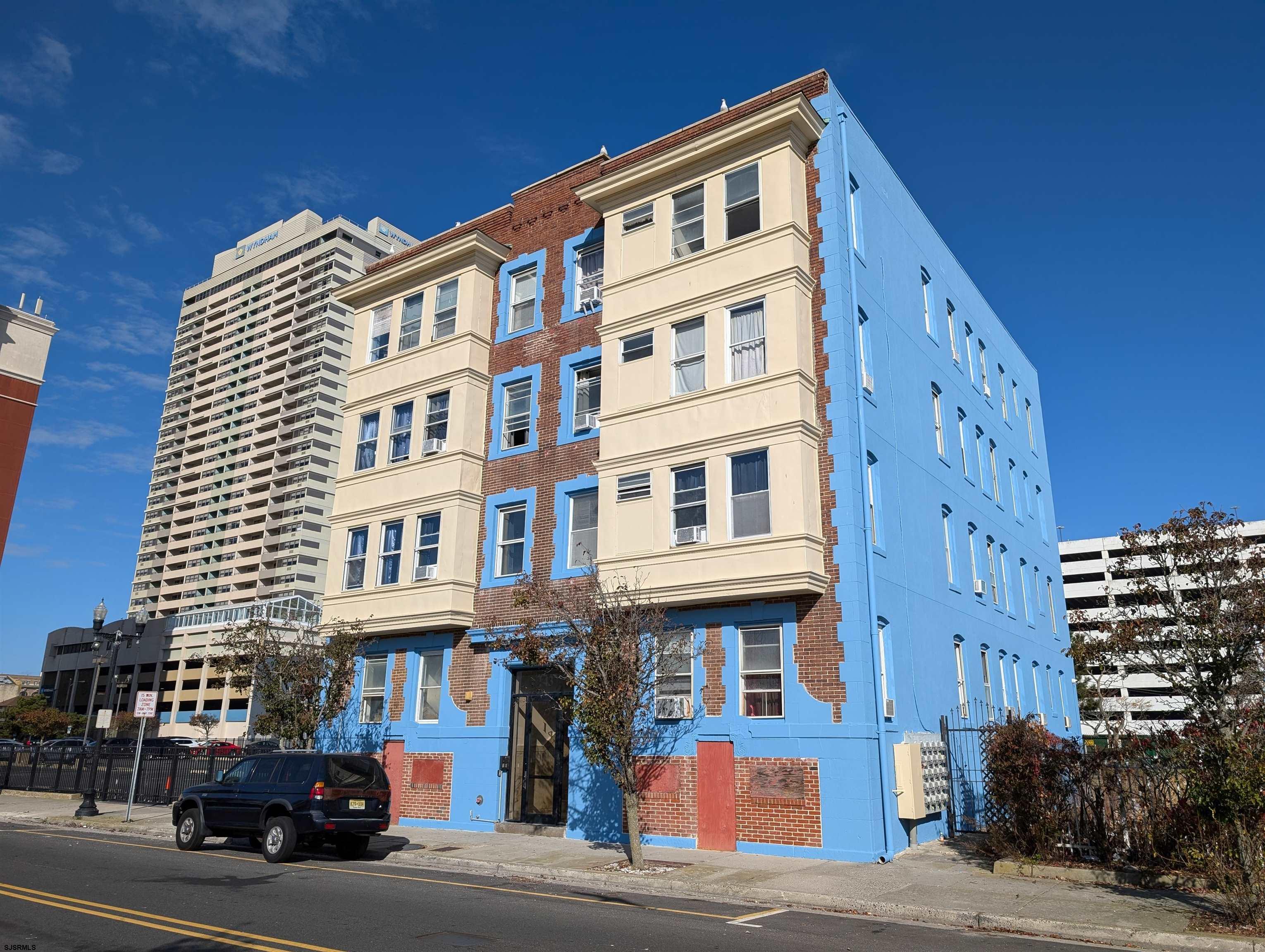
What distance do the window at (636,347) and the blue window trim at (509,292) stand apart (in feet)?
11.5

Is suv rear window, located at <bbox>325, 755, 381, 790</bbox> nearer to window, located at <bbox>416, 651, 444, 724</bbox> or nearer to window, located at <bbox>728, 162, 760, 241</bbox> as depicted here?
window, located at <bbox>416, 651, 444, 724</bbox>

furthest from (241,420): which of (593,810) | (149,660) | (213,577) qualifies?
(593,810)

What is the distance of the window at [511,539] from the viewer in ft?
73.0

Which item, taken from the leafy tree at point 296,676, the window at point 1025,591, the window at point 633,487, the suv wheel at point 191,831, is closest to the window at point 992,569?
the window at point 1025,591

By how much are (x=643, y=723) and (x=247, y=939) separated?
405 inches

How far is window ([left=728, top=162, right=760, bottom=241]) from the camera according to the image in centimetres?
1986

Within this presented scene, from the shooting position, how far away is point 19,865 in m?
14.1

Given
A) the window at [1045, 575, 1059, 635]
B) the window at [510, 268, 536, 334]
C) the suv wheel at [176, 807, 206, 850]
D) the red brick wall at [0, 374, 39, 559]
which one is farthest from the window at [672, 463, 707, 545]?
the red brick wall at [0, 374, 39, 559]

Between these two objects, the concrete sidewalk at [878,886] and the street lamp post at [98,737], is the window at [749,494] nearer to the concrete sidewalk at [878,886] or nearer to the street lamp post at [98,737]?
the concrete sidewalk at [878,886]

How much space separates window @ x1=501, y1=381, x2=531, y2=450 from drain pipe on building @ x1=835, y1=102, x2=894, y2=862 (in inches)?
334

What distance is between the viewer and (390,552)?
78.8 feet

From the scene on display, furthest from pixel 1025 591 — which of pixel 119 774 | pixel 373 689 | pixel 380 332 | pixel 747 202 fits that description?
pixel 119 774

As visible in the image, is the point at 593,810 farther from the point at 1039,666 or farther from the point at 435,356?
the point at 1039,666

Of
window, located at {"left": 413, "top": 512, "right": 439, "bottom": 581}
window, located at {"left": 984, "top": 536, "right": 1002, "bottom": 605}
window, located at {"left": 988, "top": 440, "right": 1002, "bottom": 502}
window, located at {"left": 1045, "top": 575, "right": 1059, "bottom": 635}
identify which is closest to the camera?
window, located at {"left": 413, "top": 512, "right": 439, "bottom": 581}
